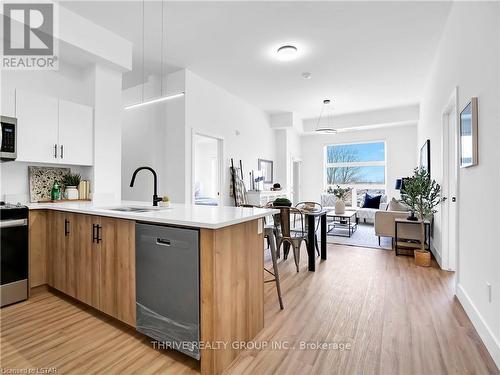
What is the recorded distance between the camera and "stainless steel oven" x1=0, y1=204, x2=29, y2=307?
2.42 meters

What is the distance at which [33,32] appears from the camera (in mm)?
2842

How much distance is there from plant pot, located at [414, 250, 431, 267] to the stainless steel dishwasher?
11.1 ft

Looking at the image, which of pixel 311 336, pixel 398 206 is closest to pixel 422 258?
pixel 398 206

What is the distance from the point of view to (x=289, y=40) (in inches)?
143

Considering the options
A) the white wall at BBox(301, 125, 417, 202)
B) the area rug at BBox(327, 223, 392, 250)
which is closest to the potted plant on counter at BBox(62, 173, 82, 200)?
the area rug at BBox(327, 223, 392, 250)

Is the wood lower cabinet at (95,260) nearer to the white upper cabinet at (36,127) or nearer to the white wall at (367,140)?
the white upper cabinet at (36,127)

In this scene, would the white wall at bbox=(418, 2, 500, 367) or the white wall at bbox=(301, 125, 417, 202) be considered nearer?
the white wall at bbox=(418, 2, 500, 367)

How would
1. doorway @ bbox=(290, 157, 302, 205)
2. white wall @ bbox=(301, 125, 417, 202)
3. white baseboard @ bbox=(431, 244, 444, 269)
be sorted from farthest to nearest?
1. doorway @ bbox=(290, 157, 302, 205)
2. white wall @ bbox=(301, 125, 417, 202)
3. white baseboard @ bbox=(431, 244, 444, 269)

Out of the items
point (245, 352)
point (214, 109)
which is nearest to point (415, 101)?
point (214, 109)

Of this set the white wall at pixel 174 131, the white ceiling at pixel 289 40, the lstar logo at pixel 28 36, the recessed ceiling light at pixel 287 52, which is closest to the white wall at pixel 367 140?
the white ceiling at pixel 289 40

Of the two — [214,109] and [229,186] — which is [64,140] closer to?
[214,109]

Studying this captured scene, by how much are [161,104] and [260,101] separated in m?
2.50

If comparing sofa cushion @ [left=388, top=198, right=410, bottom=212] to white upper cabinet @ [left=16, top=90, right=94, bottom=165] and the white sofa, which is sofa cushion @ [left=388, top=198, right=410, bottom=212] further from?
white upper cabinet @ [left=16, top=90, right=94, bottom=165]

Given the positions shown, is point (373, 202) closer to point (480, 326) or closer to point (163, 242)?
point (480, 326)
